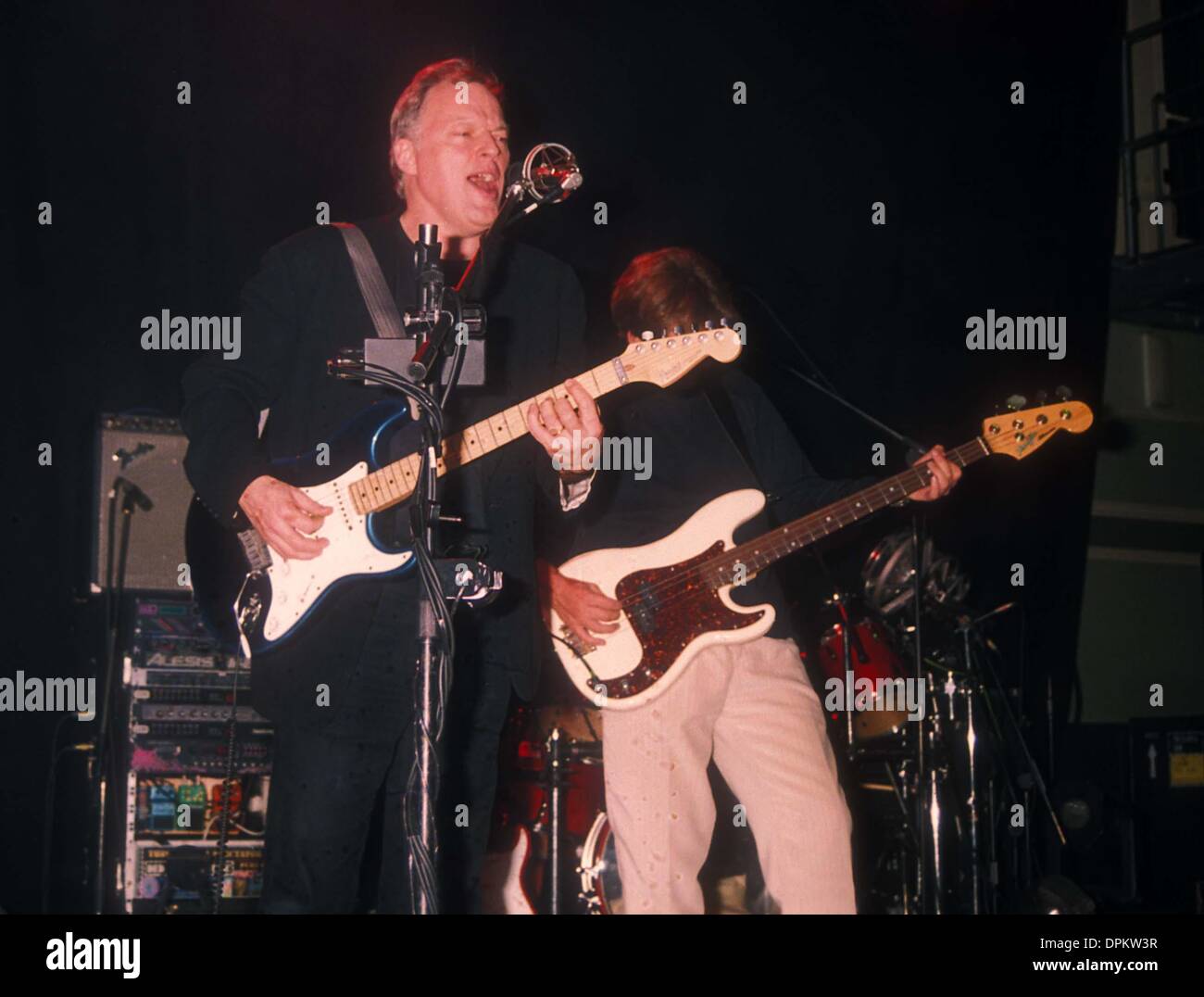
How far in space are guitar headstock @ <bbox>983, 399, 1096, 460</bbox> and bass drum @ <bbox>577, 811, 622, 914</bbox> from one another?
5.25 feet

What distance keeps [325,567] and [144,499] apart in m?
1.46

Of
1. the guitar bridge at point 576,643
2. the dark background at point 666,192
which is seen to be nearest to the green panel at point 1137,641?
the dark background at point 666,192

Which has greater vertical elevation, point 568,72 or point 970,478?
point 568,72

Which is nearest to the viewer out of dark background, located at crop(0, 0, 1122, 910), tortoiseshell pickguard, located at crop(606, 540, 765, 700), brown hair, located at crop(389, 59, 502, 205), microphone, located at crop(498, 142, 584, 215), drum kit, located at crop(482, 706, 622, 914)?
microphone, located at crop(498, 142, 584, 215)

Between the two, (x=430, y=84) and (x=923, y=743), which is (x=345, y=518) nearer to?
(x=430, y=84)

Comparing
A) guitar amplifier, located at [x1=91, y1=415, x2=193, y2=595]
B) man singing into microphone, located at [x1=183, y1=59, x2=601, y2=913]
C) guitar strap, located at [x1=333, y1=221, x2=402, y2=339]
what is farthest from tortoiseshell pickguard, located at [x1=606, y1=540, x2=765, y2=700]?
guitar amplifier, located at [x1=91, y1=415, x2=193, y2=595]

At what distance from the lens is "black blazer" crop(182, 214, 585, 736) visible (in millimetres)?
2084

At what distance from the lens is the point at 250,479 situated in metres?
2.10

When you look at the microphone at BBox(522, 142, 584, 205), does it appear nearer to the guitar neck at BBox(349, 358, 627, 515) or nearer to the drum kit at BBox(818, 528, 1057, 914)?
the guitar neck at BBox(349, 358, 627, 515)

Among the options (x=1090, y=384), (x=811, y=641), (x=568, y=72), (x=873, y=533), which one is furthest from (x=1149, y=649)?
(x=568, y=72)

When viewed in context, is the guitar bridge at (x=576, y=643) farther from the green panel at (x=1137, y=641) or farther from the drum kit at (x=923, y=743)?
the green panel at (x=1137, y=641)

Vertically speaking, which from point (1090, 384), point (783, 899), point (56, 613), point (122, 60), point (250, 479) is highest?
point (122, 60)
